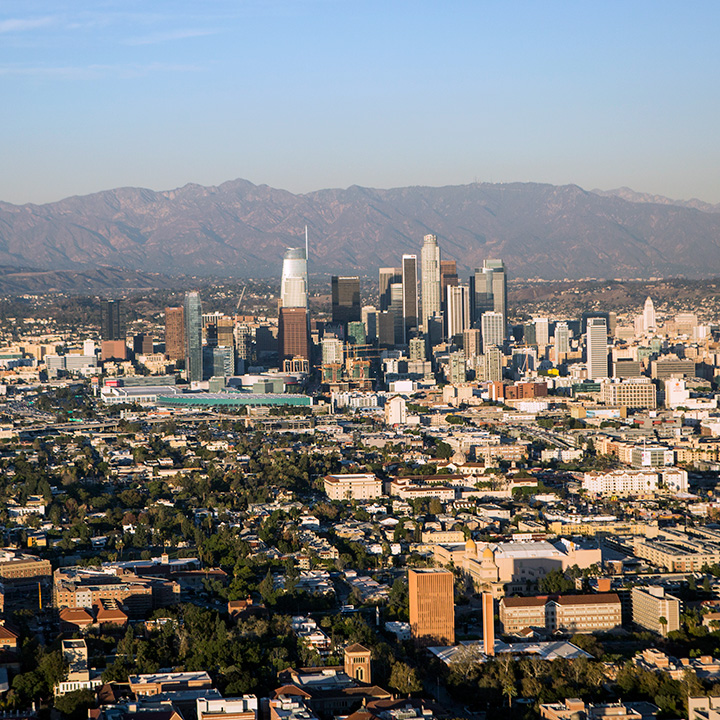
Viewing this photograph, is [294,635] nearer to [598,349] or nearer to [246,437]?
[246,437]

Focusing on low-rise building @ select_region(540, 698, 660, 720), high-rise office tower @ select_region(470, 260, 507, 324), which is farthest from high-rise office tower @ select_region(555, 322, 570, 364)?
low-rise building @ select_region(540, 698, 660, 720)

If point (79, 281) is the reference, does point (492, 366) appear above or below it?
below

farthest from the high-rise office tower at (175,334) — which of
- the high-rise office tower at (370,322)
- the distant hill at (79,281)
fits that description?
the distant hill at (79,281)

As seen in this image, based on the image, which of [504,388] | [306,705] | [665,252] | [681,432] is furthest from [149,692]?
[665,252]

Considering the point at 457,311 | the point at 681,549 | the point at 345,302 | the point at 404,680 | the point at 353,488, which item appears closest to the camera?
the point at 404,680

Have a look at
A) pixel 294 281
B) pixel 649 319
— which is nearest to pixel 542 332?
pixel 649 319

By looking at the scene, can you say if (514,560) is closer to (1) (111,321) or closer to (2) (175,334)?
(2) (175,334)

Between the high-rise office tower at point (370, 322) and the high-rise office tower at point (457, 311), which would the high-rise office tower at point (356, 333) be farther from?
the high-rise office tower at point (457, 311)
